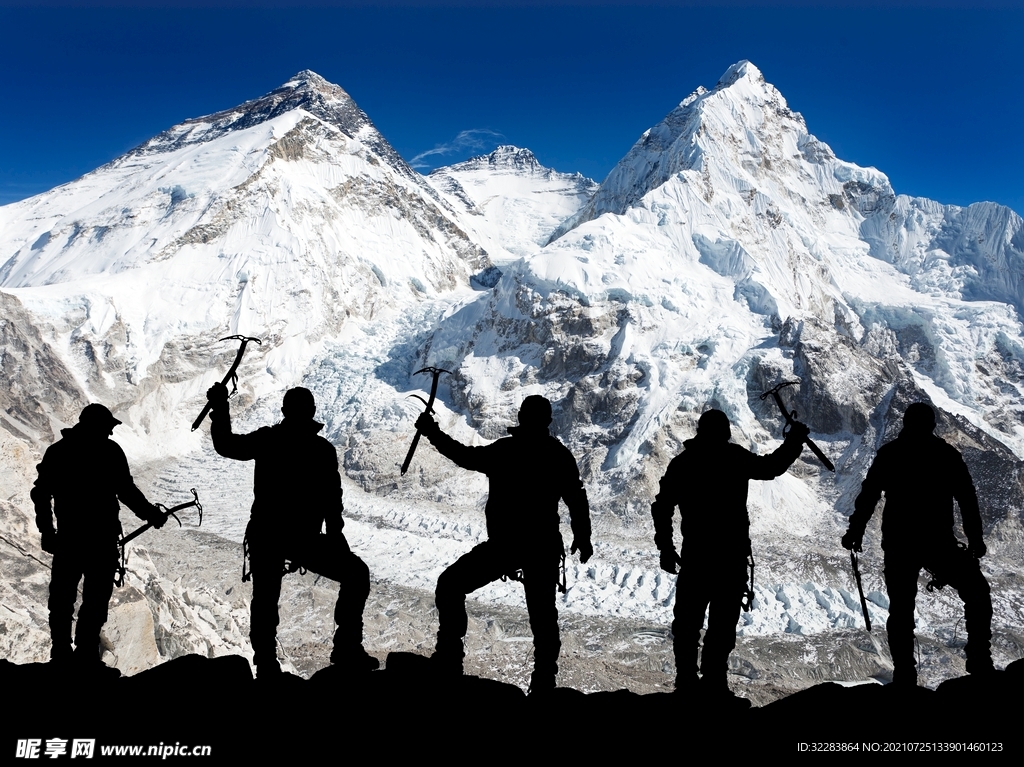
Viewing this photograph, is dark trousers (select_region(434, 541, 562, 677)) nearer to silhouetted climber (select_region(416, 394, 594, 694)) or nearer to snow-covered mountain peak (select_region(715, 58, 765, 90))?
silhouetted climber (select_region(416, 394, 594, 694))

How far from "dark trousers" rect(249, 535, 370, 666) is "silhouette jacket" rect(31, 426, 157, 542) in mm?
1684

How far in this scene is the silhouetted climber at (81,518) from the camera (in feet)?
20.2

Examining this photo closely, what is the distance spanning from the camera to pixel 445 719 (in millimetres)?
4938

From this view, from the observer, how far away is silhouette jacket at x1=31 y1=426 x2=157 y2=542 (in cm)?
616

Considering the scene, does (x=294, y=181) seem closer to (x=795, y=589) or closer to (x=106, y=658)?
(x=795, y=589)

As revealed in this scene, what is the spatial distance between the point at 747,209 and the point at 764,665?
2220 inches

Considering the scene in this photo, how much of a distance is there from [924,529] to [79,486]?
796 cm

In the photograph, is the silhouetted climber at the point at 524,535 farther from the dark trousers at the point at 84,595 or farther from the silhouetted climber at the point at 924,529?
the dark trousers at the point at 84,595

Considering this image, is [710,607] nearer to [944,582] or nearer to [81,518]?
[944,582]

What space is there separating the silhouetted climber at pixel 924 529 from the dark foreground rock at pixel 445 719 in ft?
1.65

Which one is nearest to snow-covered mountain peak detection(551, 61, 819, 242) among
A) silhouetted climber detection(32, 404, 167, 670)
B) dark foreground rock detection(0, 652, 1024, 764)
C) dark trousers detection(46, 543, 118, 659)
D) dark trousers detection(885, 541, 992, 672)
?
dark trousers detection(885, 541, 992, 672)

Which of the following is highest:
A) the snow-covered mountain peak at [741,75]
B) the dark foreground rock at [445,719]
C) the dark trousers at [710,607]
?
the snow-covered mountain peak at [741,75]

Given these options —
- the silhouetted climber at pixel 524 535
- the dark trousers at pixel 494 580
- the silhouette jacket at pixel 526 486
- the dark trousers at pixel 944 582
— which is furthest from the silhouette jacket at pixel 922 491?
the dark trousers at pixel 494 580

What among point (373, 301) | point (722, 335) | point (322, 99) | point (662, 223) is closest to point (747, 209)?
point (662, 223)
